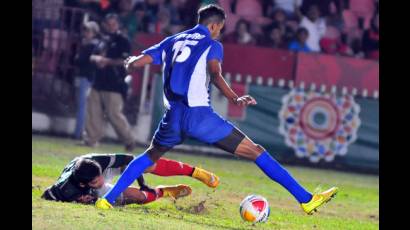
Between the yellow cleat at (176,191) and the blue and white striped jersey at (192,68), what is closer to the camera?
the blue and white striped jersey at (192,68)

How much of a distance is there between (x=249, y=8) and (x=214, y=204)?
10154 millimetres

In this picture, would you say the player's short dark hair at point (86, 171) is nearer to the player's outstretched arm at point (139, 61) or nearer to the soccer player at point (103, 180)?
the soccer player at point (103, 180)

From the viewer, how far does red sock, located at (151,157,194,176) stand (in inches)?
449

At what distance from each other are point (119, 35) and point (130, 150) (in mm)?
1972

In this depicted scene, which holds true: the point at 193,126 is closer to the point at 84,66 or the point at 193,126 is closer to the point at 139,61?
the point at 139,61

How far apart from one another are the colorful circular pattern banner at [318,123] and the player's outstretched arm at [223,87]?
966cm

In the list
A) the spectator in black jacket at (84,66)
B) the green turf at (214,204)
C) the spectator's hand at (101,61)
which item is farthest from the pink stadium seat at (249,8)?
the spectator's hand at (101,61)

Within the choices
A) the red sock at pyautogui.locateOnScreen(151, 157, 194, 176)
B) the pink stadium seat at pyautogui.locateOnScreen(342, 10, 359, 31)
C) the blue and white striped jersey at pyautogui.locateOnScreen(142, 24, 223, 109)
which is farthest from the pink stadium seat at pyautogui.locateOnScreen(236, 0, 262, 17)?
the blue and white striped jersey at pyautogui.locateOnScreen(142, 24, 223, 109)

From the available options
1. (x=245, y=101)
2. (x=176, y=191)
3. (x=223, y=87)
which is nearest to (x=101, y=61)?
(x=176, y=191)

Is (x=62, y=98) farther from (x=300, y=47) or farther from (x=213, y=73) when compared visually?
(x=213, y=73)

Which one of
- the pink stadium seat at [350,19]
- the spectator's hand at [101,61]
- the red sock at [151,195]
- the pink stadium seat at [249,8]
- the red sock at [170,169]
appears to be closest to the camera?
the red sock at [151,195]

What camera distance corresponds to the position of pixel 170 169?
1142 centimetres

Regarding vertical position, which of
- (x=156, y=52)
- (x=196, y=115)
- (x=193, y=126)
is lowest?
(x=193, y=126)

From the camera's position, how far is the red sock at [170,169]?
37.4ft
